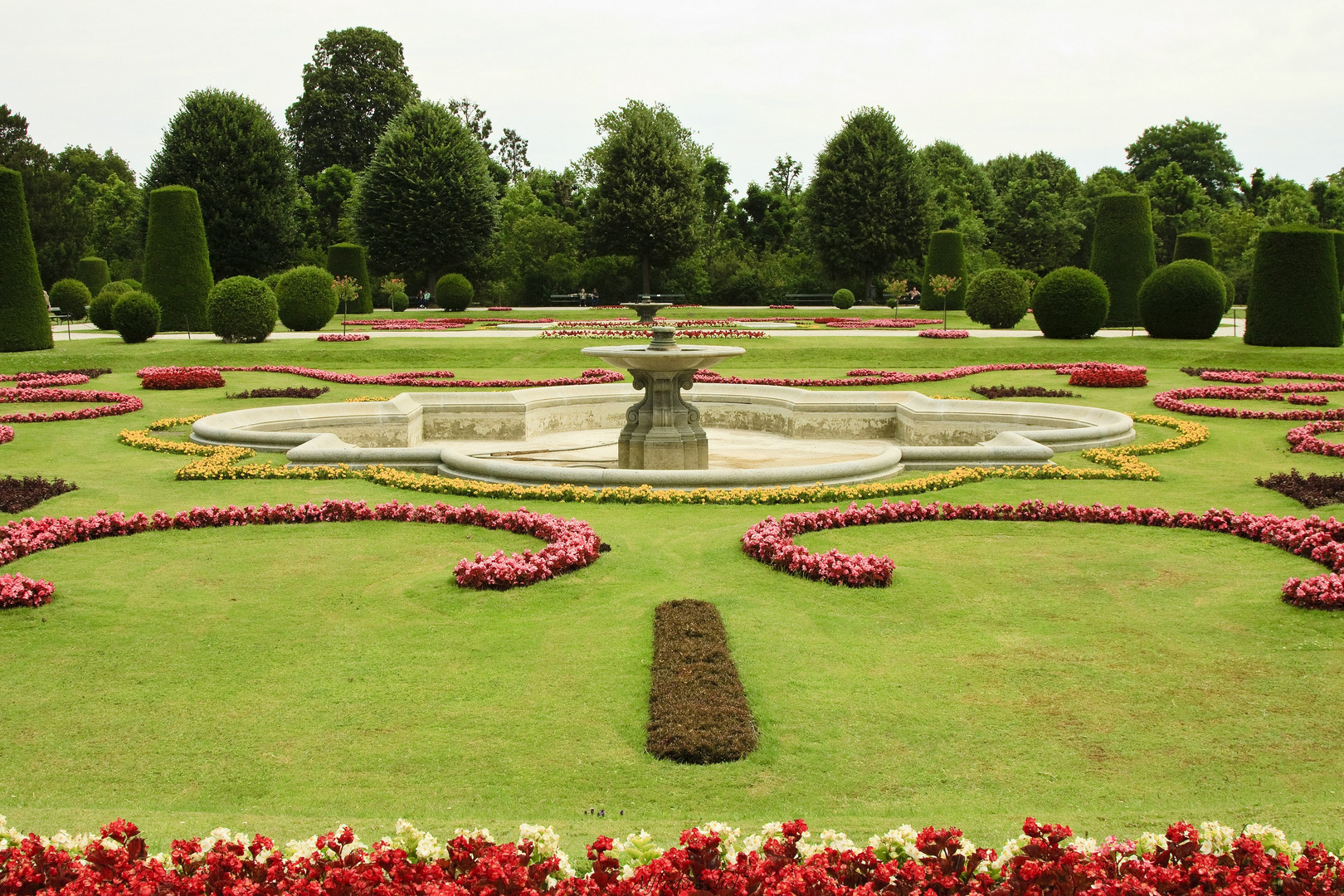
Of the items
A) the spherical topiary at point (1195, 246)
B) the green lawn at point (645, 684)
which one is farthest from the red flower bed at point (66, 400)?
the spherical topiary at point (1195, 246)

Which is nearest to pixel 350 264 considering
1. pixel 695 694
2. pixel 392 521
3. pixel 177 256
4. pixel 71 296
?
pixel 71 296

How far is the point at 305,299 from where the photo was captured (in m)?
31.7

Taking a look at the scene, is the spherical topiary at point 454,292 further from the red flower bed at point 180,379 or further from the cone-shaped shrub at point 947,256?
the red flower bed at point 180,379

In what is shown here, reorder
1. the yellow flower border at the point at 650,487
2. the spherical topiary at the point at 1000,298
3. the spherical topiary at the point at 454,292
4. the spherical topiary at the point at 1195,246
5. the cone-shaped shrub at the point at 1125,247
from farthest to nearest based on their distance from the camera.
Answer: the spherical topiary at the point at 454,292, the spherical topiary at the point at 1195,246, the spherical topiary at the point at 1000,298, the cone-shaped shrub at the point at 1125,247, the yellow flower border at the point at 650,487

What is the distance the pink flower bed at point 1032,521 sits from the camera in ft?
22.9

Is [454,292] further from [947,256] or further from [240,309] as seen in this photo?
[947,256]

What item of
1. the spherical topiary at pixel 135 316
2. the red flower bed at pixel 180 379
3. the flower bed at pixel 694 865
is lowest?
the flower bed at pixel 694 865

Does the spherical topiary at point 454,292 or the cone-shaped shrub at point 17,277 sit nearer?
the cone-shaped shrub at point 17,277

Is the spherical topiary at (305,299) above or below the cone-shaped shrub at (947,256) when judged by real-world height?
below

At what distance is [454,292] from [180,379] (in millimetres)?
26301

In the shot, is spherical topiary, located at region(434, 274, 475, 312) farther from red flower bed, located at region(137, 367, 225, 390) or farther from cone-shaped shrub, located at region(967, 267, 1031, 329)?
red flower bed, located at region(137, 367, 225, 390)

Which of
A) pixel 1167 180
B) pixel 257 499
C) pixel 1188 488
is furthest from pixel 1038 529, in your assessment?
pixel 1167 180

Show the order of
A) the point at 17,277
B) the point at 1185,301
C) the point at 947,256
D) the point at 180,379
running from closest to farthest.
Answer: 1. the point at 180,379
2. the point at 17,277
3. the point at 1185,301
4. the point at 947,256

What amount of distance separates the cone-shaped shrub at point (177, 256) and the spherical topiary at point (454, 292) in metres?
14.0
